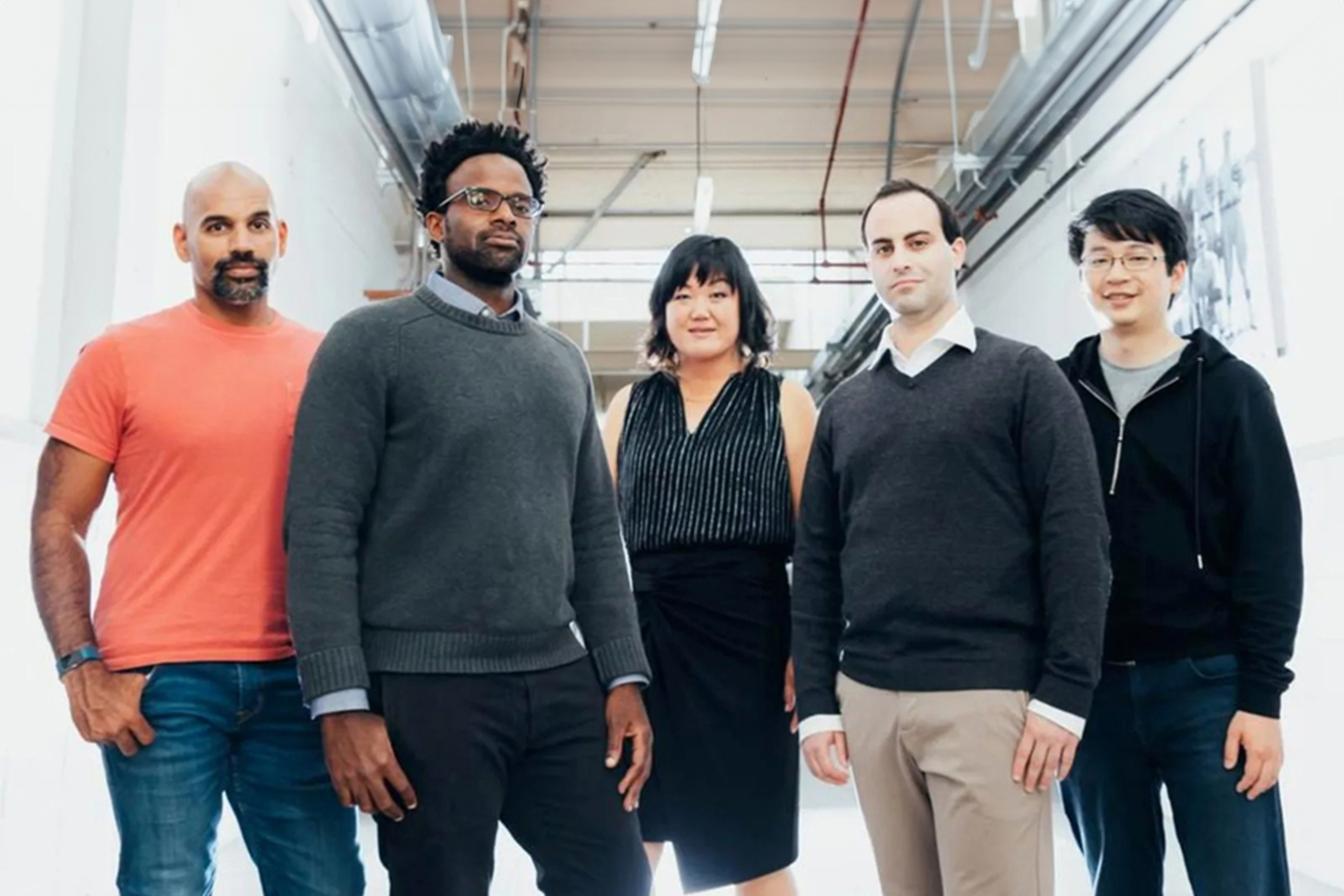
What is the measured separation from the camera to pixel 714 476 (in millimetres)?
1763

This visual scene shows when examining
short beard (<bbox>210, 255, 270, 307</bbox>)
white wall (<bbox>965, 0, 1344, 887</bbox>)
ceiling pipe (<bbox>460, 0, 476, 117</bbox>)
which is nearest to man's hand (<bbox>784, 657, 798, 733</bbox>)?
short beard (<bbox>210, 255, 270, 307</bbox>)


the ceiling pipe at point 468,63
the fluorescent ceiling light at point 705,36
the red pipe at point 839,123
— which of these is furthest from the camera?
the red pipe at point 839,123

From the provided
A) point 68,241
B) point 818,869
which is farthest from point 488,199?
point 818,869

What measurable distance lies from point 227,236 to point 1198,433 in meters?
1.39

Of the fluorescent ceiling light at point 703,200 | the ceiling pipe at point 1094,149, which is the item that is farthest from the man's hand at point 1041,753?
the fluorescent ceiling light at point 703,200

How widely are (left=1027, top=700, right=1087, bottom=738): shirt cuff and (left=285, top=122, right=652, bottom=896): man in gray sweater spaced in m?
0.51

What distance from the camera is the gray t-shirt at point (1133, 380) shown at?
1.58 meters

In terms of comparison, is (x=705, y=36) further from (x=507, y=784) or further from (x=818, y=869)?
(x=507, y=784)

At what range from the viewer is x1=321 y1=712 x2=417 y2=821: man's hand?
3.94ft

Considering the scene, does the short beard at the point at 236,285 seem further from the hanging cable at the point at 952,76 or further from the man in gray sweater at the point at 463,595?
the hanging cable at the point at 952,76

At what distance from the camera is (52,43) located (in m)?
2.30

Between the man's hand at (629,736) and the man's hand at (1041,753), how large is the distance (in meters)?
0.48

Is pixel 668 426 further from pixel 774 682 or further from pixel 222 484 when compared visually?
pixel 222 484

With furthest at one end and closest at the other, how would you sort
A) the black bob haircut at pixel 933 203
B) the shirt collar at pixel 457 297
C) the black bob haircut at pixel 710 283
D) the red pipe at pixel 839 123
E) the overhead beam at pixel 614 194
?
the overhead beam at pixel 614 194
the red pipe at pixel 839 123
the black bob haircut at pixel 710 283
the black bob haircut at pixel 933 203
the shirt collar at pixel 457 297
